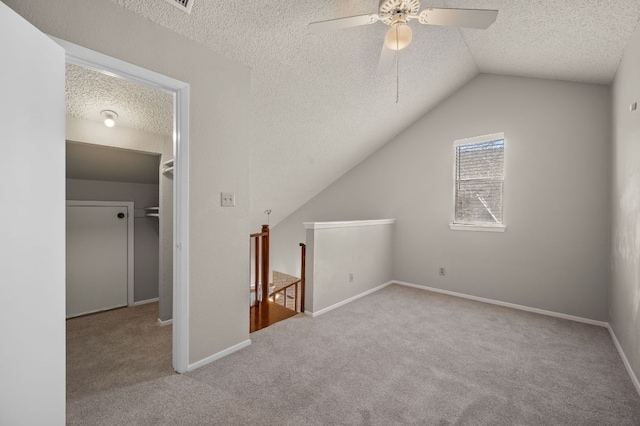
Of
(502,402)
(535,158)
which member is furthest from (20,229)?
(535,158)

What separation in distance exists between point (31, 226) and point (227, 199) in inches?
44.4

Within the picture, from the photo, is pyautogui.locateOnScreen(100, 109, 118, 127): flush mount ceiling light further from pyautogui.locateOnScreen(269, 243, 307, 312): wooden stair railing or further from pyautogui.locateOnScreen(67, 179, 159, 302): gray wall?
pyautogui.locateOnScreen(269, 243, 307, 312): wooden stair railing

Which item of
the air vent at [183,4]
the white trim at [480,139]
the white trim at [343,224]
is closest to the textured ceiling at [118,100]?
the air vent at [183,4]

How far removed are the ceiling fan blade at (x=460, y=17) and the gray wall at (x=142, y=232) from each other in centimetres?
349

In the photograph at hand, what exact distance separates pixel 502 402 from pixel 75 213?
413 centimetres

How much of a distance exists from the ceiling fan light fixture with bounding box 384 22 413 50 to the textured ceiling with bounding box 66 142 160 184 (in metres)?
2.73

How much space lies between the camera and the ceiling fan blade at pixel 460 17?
5.31 ft

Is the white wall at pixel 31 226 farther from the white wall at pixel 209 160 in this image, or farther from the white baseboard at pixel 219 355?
the white baseboard at pixel 219 355

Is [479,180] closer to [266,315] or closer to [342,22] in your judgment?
[342,22]

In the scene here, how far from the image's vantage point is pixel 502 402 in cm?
170

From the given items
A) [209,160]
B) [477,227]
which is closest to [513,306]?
→ [477,227]

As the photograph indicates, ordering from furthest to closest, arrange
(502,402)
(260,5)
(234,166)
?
1. (234,166)
2. (260,5)
3. (502,402)

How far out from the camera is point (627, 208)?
7.14 feet

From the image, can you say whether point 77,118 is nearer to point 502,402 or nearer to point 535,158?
point 502,402
